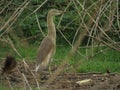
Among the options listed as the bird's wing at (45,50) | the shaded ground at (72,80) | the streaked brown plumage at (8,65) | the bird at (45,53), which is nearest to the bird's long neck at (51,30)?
the bird at (45,53)

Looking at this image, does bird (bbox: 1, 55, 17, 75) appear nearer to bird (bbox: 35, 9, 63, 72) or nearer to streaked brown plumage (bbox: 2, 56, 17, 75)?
streaked brown plumage (bbox: 2, 56, 17, 75)

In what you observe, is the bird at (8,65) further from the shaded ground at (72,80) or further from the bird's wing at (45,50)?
the bird's wing at (45,50)

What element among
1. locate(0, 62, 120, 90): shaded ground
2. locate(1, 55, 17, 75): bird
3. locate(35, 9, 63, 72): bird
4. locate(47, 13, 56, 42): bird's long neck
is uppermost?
locate(1, 55, 17, 75): bird

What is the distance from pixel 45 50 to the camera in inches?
240

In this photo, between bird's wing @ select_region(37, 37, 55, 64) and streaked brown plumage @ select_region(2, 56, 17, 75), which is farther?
bird's wing @ select_region(37, 37, 55, 64)

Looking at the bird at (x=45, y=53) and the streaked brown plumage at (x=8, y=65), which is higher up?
the streaked brown plumage at (x=8, y=65)

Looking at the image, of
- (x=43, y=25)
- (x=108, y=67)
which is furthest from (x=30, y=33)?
(x=108, y=67)

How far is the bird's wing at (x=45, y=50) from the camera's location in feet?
19.7

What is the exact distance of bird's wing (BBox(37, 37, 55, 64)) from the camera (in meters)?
6.00

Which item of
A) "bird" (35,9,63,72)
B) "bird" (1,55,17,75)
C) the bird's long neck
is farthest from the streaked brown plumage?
the bird's long neck

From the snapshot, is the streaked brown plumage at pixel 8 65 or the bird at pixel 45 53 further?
the bird at pixel 45 53

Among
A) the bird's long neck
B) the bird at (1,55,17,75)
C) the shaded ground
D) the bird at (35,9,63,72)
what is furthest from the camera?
the bird's long neck

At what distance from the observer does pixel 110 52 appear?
8039mm

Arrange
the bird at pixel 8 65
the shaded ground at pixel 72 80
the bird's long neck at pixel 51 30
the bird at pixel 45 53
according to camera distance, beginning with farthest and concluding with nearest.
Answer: the bird's long neck at pixel 51 30, the bird at pixel 45 53, the shaded ground at pixel 72 80, the bird at pixel 8 65
